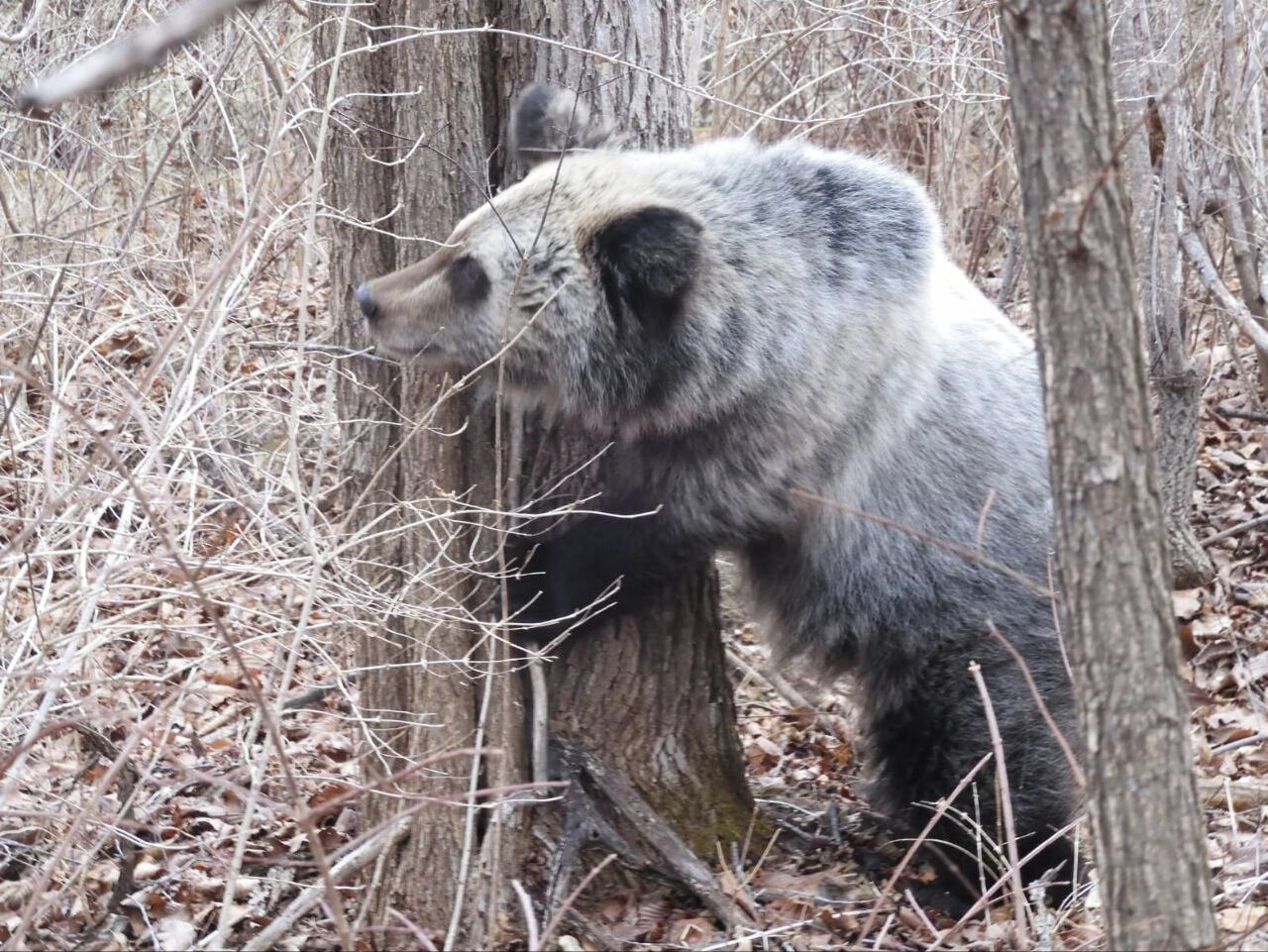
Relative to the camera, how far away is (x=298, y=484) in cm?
326

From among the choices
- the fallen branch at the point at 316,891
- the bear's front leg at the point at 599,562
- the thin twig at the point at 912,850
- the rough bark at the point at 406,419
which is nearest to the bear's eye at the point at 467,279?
the rough bark at the point at 406,419

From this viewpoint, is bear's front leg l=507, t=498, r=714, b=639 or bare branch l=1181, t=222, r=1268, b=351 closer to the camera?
bear's front leg l=507, t=498, r=714, b=639

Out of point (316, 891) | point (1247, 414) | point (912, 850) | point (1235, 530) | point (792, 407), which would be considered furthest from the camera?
point (1247, 414)

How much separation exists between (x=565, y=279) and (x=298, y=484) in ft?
3.99

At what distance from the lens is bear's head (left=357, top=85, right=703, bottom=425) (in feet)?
12.9

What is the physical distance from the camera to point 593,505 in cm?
427

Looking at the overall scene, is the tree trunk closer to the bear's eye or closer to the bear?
the bear

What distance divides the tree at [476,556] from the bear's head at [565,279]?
5.7 inches

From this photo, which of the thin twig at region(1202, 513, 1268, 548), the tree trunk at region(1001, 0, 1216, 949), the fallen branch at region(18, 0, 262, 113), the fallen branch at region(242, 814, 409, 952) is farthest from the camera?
the thin twig at region(1202, 513, 1268, 548)

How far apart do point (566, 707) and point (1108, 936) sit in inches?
91.5

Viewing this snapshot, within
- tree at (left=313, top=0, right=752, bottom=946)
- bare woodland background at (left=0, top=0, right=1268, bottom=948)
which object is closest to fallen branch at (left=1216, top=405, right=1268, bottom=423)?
bare woodland background at (left=0, top=0, right=1268, bottom=948)

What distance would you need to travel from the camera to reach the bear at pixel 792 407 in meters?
4.02

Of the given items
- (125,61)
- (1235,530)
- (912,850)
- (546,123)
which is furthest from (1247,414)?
(125,61)

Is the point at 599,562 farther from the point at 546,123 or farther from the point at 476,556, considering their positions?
the point at 546,123
